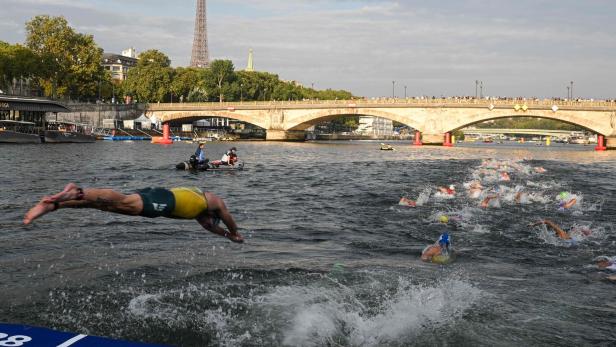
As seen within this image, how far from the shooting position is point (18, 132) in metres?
73.6

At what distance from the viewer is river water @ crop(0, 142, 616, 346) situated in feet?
31.7

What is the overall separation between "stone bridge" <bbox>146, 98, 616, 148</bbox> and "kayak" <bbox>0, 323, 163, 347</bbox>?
89.5 metres

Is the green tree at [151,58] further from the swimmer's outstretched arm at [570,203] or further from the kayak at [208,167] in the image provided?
the swimmer's outstretched arm at [570,203]

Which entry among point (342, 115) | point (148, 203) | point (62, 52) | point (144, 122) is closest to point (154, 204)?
point (148, 203)

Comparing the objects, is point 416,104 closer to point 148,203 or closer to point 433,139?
point 433,139

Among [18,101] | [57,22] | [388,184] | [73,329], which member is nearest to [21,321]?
[73,329]

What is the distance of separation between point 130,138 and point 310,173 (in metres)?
65.5

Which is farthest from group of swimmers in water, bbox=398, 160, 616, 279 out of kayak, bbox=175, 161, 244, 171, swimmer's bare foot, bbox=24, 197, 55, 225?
kayak, bbox=175, 161, 244, 171

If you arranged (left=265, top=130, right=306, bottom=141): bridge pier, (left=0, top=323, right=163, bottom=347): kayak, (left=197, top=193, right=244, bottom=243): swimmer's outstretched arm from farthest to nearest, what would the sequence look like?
(left=265, top=130, right=306, bottom=141): bridge pier
(left=197, top=193, right=244, bottom=243): swimmer's outstretched arm
(left=0, top=323, right=163, bottom=347): kayak

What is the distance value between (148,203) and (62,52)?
345 feet

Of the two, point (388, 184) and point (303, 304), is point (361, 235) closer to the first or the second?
point (303, 304)

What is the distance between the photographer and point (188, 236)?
17406 mm

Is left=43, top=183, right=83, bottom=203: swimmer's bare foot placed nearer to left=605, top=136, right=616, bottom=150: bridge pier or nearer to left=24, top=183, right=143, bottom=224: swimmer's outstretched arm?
left=24, top=183, right=143, bottom=224: swimmer's outstretched arm

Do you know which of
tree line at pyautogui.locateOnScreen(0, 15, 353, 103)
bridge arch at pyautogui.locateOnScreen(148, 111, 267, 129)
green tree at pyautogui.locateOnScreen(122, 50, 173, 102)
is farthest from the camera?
green tree at pyautogui.locateOnScreen(122, 50, 173, 102)
